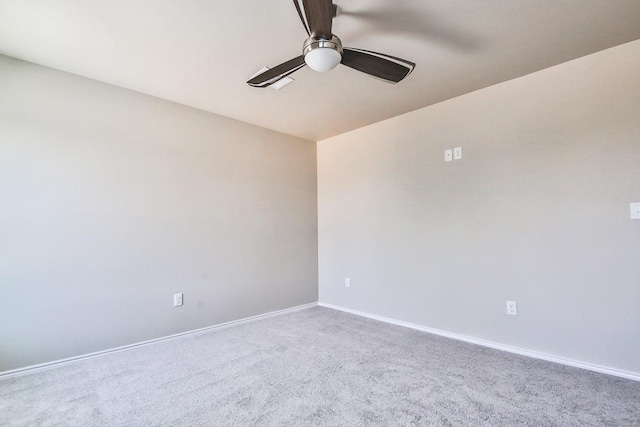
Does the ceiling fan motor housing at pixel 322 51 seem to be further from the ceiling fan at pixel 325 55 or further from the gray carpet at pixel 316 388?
the gray carpet at pixel 316 388

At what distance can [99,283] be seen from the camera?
2.49m

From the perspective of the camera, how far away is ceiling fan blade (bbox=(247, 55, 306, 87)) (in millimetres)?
1732

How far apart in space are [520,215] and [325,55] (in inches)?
82.1

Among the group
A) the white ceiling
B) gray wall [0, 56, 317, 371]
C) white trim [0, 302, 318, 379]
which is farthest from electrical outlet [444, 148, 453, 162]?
white trim [0, 302, 318, 379]

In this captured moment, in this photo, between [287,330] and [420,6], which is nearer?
[420,6]

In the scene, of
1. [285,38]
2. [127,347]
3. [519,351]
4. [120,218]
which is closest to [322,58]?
[285,38]

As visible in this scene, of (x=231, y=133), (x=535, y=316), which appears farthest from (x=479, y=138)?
(x=231, y=133)

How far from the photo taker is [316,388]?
1909 mm

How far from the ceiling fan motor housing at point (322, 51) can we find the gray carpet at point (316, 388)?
1932mm

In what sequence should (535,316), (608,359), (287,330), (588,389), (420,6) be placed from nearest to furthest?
(420,6)
(588,389)
(608,359)
(535,316)
(287,330)

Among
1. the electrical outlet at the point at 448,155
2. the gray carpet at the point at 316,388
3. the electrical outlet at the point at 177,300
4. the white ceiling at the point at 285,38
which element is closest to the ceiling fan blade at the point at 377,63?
the white ceiling at the point at 285,38

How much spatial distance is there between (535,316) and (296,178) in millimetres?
2954

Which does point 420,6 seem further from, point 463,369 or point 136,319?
point 136,319

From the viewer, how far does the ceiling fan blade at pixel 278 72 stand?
1732 millimetres
